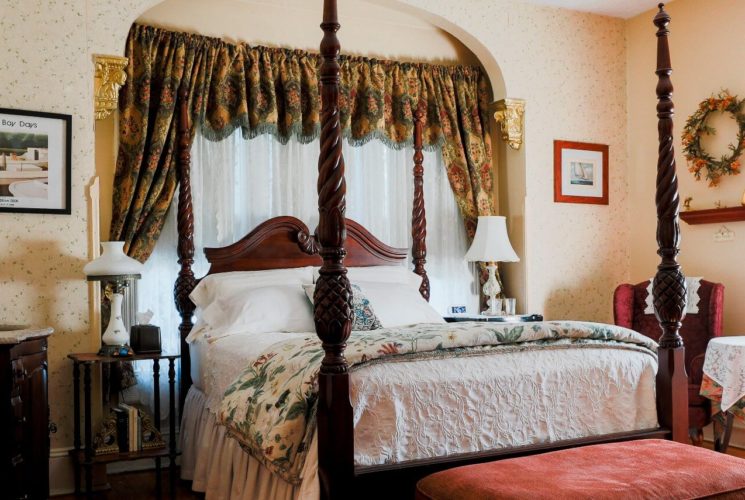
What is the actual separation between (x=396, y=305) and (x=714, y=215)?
229 centimetres

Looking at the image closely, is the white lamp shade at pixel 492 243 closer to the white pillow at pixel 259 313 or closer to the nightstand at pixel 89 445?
the white pillow at pixel 259 313

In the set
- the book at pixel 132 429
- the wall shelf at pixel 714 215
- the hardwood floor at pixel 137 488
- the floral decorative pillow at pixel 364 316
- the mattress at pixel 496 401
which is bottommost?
the hardwood floor at pixel 137 488

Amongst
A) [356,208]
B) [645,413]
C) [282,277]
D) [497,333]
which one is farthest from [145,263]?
[645,413]

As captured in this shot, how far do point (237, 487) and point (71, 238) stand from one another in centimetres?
172

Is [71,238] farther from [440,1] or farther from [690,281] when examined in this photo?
[690,281]

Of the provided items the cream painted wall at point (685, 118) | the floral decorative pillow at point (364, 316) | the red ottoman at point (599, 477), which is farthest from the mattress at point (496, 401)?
the cream painted wall at point (685, 118)

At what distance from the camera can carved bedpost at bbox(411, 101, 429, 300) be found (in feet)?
17.5

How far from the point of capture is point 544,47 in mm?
5641

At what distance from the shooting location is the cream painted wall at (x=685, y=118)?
5094 mm

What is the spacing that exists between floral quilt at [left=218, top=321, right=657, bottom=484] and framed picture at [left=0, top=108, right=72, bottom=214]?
5.48ft

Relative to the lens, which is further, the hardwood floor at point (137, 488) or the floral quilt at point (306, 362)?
the hardwood floor at point (137, 488)

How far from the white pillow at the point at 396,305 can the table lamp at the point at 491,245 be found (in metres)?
0.70

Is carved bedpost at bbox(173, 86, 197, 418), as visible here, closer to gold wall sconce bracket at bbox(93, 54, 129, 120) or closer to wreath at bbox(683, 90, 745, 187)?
gold wall sconce bracket at bbox(93, 54, 129, 120)

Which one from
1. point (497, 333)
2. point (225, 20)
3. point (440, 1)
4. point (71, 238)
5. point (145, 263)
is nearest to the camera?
point (497, 333)
